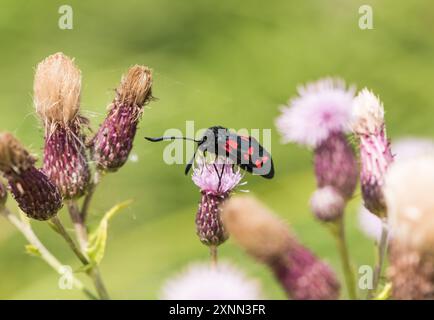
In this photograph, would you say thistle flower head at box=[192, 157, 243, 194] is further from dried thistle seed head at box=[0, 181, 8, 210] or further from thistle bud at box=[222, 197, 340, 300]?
dried thistle seed head at box=[0, 181, 8, 210]

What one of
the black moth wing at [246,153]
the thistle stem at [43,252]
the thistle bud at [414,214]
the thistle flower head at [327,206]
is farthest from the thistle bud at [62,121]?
the thistle bud at [414,214]

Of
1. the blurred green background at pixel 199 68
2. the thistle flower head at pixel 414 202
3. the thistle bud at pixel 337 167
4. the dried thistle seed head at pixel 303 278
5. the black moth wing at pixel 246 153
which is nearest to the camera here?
the thistle flower head at pixel 414 202

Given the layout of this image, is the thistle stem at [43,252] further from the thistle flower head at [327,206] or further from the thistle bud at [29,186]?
the thistle flower head at [327,206]

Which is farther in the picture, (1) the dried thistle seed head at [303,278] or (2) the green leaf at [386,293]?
(1) the dried thistle seed head at [303,278]

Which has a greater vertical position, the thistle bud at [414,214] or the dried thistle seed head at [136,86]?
the dried thistle seed head at [136,86]

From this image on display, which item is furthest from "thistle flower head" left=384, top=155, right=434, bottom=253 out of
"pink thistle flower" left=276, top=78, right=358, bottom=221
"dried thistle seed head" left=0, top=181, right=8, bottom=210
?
"dried thistle seed head" left=0, top=181, right=8, bottom=210

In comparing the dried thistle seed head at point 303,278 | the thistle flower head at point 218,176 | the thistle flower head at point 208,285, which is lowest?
the thistle flower head at point 208,285
